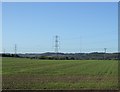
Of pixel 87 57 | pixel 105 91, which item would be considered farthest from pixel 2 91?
pixel 87 57

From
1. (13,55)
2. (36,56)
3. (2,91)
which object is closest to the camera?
(2,91)

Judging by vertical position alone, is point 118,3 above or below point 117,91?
above

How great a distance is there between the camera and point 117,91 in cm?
1278

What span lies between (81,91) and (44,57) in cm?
9454

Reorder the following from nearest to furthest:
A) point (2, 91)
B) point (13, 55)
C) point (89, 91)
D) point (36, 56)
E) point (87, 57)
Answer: point (89, 91)
point (2, 91)
point (13, 55)
point (36, 56)
point (87, 57)

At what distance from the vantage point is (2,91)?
44.0 ft

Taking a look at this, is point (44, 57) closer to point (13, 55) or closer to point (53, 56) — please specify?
point (53, 56)

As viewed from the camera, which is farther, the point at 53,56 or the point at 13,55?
the point at 53,56

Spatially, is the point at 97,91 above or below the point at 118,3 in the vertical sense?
below

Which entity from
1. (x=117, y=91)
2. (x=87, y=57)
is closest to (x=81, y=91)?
(x=117, y=91)

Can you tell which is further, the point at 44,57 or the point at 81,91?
the point at 44,57

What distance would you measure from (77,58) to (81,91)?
10364 cm

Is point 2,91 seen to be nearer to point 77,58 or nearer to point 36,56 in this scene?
point 36,56

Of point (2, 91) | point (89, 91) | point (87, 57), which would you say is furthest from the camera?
point (87, 57)
